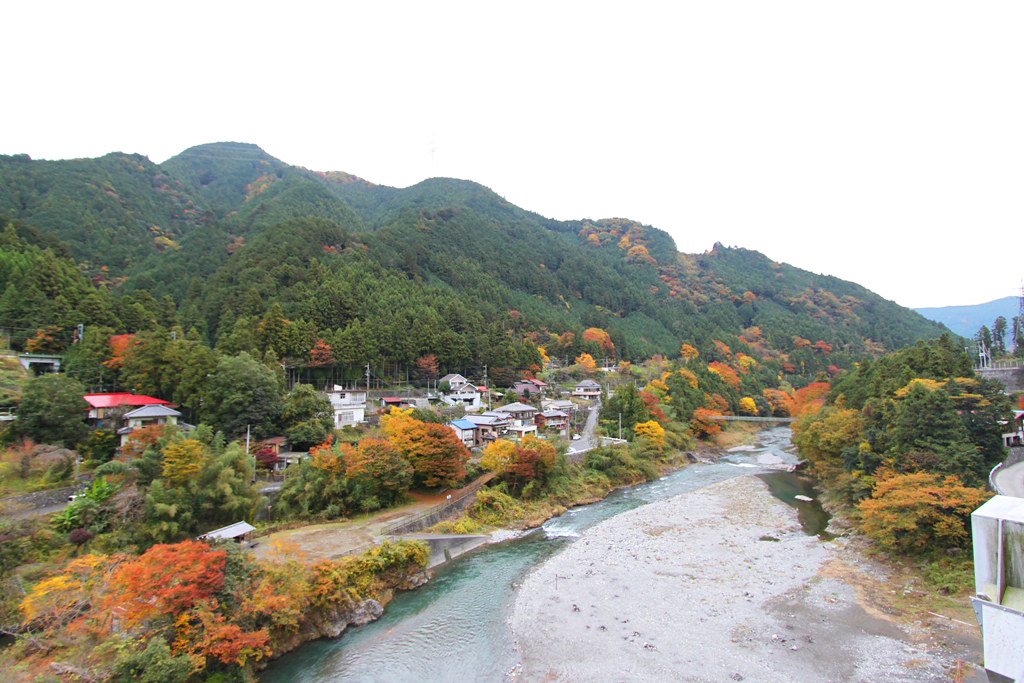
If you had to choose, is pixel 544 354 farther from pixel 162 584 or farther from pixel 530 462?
pixel 162 584

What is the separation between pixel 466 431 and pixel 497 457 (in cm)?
500

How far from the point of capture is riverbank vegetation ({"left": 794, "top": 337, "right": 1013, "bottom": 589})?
16.0 meters

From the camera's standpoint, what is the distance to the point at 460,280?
6291 centimetres

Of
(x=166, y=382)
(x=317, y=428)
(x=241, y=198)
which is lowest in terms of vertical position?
(x=317, y=428)

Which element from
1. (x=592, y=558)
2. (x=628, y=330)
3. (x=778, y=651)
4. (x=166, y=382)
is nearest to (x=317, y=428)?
(x=166, y=382)

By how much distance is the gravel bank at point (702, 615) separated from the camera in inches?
463

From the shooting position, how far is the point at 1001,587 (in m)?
5.85

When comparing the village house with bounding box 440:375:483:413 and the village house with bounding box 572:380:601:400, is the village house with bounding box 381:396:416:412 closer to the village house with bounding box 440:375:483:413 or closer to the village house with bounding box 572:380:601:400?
the village house with bounding box 440:375:483:413

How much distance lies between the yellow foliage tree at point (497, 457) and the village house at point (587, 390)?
24.0m

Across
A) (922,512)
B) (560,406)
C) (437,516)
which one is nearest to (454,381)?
(560,406)

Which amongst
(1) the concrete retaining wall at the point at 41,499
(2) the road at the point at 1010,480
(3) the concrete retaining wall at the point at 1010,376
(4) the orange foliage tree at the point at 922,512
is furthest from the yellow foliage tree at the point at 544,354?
(1) the concrete retaining wall at the point at 41,499

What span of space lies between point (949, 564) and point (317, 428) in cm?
2473

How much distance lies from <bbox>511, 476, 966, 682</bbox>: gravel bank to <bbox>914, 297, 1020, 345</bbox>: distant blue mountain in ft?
617

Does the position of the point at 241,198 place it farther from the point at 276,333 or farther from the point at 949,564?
the point at 949,564
